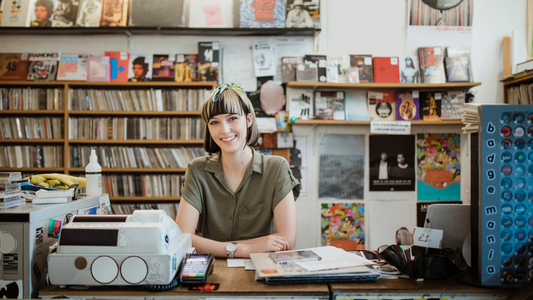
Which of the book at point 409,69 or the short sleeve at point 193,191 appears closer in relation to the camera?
the short sleeve at point 193,191

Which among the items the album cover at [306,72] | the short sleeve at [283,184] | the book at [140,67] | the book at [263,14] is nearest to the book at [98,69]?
the book at [140,67]

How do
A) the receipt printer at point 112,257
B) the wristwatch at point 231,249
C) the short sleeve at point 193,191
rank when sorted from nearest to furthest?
the receipt printer at point 112,257
the wristwatch at point 231,249
the short sleeve at point 193,191

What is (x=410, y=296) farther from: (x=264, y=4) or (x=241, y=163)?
(x=264, y=4)

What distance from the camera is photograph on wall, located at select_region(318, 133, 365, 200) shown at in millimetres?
3211

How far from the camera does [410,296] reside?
38.9 inches

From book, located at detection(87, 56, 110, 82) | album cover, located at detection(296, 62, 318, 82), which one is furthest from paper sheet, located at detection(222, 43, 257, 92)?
book, located at detection(87, 56, 110, 82)

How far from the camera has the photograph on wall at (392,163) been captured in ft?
10.6

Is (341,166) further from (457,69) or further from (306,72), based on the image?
(457,69)

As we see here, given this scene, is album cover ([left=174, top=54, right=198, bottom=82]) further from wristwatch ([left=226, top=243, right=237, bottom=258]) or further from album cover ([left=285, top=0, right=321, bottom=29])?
wristwatch ([left=226, top=243, right=237, bottom=258])

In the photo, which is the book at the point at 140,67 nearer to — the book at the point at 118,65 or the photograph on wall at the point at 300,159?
the book at the point at 118,65

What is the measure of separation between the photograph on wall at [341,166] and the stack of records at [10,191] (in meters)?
2.51

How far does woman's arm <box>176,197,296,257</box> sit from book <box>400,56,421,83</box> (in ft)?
7.31

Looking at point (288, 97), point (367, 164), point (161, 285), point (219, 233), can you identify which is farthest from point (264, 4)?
point (161, 285)

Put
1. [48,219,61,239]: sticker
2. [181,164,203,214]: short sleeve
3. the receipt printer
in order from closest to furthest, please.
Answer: the receipt printer
[48,219,61,239]: sticker
[181,164,203,214]: short sleeve
